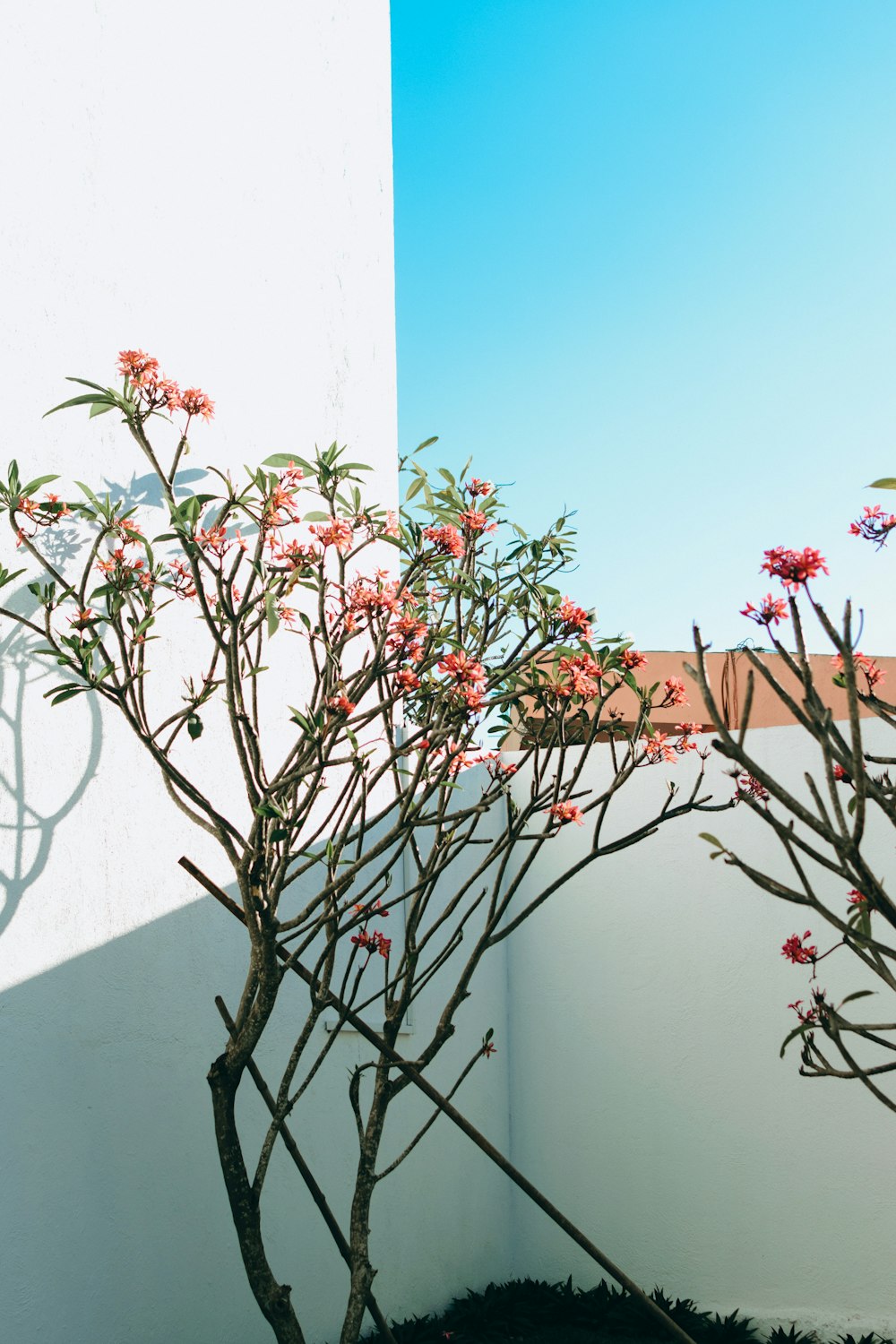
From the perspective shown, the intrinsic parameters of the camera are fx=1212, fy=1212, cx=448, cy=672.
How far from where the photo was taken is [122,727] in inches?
139

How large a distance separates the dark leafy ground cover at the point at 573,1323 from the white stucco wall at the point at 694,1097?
102 millimetres

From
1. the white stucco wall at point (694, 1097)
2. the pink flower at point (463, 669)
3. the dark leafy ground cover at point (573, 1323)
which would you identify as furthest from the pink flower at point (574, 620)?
the dark leafy ground cover at point (573, 1323)

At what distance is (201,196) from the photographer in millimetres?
3949

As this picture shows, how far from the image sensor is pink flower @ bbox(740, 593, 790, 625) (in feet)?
6.46

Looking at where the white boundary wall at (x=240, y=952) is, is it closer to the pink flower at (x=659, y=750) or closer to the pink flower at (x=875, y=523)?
the pink flower at (x=659, y=750)

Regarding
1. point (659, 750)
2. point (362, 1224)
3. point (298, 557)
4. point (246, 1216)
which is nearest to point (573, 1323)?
point (362, 1224)

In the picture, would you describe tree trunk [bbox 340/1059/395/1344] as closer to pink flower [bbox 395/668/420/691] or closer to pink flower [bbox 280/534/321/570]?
pink flower [bbox 395/668/420/691]

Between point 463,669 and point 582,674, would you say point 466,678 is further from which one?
point 582,674

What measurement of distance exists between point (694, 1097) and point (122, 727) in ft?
9.01

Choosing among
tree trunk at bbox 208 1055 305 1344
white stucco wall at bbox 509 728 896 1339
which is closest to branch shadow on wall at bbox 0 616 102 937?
tree trunk at bbox 208 1055 305 1344

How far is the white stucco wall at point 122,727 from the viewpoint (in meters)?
3.19

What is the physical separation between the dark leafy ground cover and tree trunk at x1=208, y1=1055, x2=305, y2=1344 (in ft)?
5.07

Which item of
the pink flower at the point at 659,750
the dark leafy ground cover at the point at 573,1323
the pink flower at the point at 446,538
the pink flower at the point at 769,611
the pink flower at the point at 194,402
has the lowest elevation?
the dark leafy ground cover at the point at 573,1323

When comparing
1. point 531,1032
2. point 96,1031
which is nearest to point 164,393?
point 96,1031
